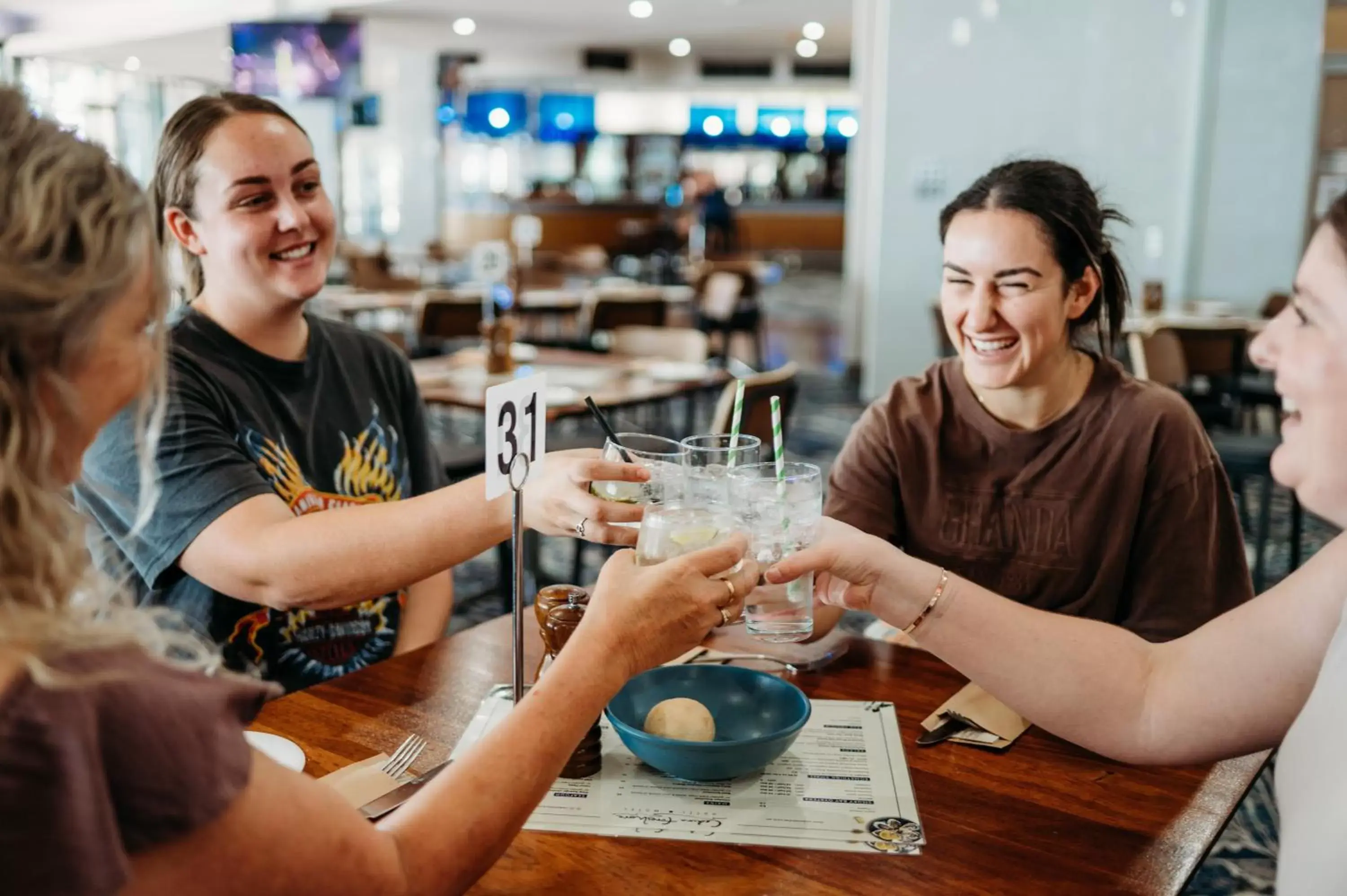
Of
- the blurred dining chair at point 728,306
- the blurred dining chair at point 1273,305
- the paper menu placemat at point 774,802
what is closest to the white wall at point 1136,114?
the blurred dining chair at point 1273,305

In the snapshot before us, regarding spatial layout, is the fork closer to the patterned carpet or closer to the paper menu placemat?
the paper menu placemat

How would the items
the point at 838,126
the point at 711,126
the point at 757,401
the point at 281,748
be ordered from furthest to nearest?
the point at 838,126 < the point at 711,126 < the point at 757,401 < the point at 281,748

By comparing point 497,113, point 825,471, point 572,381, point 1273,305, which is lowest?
point 825,471

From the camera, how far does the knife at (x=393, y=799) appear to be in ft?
3.79

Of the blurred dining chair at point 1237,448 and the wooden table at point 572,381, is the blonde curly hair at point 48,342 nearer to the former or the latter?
the wooden table at point 572,381

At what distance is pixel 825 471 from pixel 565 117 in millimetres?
13686

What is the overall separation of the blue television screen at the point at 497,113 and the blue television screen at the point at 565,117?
286 mm

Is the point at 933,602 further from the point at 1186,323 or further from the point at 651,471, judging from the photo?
the point at 1186,323

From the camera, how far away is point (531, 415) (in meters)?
1.19

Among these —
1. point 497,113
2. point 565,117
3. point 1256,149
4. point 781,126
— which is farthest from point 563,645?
point 781,126

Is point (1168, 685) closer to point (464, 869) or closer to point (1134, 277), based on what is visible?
point (464, 869)

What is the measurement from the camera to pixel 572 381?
407 cm

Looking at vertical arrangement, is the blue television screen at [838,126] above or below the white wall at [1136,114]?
above

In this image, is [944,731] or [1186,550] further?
[1186,550]
